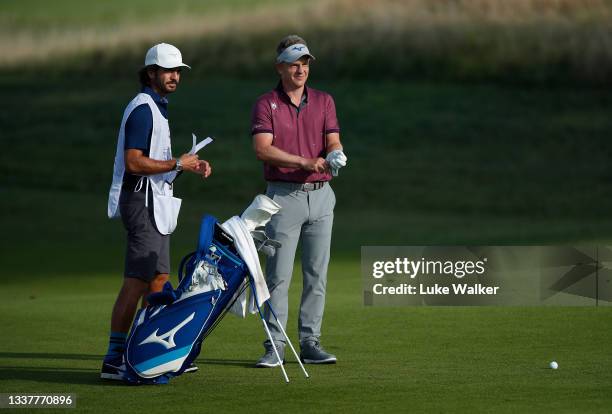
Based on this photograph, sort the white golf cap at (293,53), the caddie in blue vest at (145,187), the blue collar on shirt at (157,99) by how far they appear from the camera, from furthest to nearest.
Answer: the white golf cap at (293,53), the blue collar on shirt at (157,99), the caddie in blue vest at (145,187)

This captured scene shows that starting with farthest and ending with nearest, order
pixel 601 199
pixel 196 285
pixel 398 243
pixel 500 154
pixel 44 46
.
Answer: pixel 44 46 → pixel 500 154 → pixel 601 199 → pixel 398 243 → pixel 196 285

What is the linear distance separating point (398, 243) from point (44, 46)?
13199mm

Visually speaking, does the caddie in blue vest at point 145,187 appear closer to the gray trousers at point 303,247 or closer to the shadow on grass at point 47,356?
the gray trousers at point 303,247

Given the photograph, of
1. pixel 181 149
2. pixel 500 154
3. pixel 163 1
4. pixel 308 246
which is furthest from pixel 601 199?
pixel 308 246

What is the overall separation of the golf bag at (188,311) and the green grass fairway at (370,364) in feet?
0.39

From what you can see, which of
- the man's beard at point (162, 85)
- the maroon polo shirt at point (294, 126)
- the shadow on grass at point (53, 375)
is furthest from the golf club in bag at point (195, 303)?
the man's beard at point (162, 85)

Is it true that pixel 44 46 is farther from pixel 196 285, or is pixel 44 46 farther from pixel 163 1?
pixel 196 285

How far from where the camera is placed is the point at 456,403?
5.95 m

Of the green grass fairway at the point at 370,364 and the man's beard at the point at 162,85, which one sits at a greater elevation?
the man's beard at the point at 162,85

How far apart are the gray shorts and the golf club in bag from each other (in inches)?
15.8

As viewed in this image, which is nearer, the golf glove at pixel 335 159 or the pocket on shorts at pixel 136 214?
the golf glove at pixel 335 159

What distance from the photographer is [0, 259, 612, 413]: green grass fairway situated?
19.8 feet

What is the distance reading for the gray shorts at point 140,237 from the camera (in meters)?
6.90

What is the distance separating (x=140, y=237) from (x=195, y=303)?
59 cm
